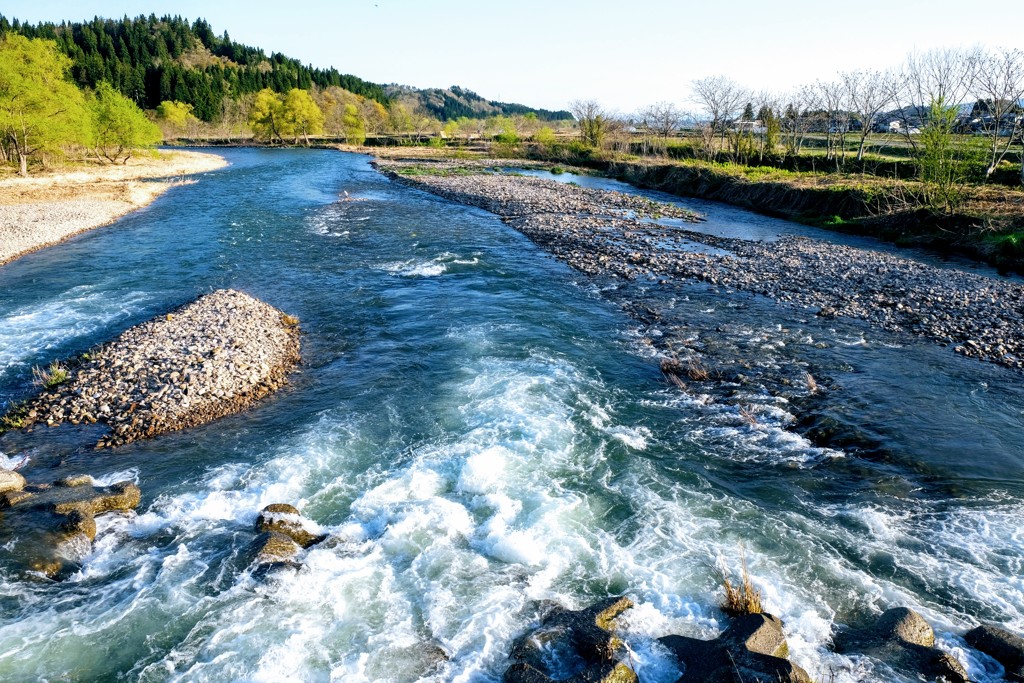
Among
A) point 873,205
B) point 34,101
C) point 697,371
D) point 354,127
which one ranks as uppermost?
point 354,127

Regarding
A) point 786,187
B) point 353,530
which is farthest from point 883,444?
point 786,187

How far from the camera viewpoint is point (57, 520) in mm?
10055

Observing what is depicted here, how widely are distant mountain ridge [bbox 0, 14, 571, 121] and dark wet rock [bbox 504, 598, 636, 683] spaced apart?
141 m

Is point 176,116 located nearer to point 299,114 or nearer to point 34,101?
point 299,114

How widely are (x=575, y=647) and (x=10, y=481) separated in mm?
11432

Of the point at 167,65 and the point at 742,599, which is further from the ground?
the point at 167,65

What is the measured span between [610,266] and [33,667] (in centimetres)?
2444

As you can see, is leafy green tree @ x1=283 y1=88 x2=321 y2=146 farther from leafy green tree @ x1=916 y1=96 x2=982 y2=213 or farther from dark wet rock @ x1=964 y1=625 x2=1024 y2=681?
dark wet rock @ x1=964 y1=625 x2=1024 y2=681

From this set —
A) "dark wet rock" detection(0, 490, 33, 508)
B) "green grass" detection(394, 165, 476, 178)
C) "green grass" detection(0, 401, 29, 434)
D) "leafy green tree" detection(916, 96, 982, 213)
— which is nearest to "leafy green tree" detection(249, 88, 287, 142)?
"green grass" detection(394, 165, 476, 178)

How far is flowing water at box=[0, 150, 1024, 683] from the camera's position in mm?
8094

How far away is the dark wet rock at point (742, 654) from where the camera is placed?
6602mm

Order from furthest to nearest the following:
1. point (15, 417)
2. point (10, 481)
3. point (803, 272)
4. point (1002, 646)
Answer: point (803, 272), point (15, 417), point (10, 481), point (1002, 646)

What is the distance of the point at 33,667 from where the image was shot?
7555mm

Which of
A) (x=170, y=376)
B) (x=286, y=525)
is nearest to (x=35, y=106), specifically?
(x=170, y=376)
